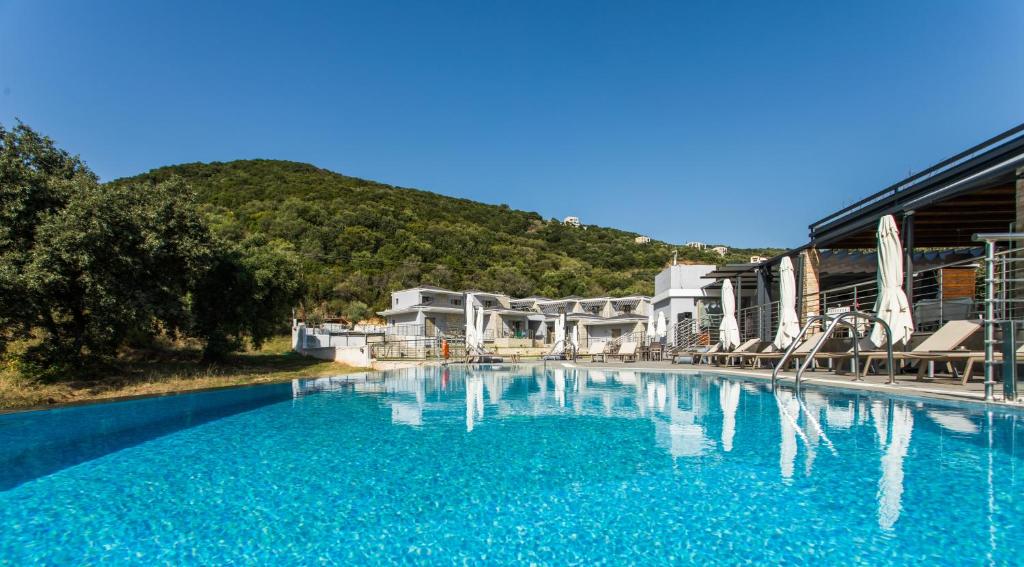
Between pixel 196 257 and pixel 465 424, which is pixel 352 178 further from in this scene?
pixel 465 424

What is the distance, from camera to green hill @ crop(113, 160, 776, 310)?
44.2 m

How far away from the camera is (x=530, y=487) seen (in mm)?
4113

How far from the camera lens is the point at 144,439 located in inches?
249

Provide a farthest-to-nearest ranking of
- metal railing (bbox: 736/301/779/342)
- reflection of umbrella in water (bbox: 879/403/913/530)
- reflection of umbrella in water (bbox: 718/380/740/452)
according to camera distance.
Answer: metal railing (bbox: 736/301/779/342)
reflection of umbrella in water (bbox: 718/380/740/452)
reflection of umbrella in water (bbox: 879/403/913/530)

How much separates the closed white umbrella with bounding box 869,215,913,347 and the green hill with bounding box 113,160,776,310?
36.7 metres

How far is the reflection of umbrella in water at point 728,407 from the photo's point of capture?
568cm

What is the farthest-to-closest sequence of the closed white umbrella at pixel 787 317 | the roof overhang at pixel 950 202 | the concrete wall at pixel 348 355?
the concrete wall at pixel 348 355 < the closed white umbrella at pixel 787 317 < the roof overhang at pixel 950 202

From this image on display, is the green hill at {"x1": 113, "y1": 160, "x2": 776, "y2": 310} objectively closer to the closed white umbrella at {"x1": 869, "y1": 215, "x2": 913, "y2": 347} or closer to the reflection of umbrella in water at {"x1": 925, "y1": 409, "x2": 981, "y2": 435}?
the closed white umbrella at {"x1": 869, "y1": 215, "x2": 913, "y2": 347}

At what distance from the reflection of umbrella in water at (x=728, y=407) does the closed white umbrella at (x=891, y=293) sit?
8.07 ft

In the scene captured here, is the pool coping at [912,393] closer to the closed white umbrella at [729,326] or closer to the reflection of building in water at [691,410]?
the reflection of building in water at [691,410]

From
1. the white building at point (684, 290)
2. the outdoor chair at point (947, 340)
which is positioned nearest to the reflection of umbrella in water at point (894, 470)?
the outdoor chair at point (947, 340)

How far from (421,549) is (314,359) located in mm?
19096

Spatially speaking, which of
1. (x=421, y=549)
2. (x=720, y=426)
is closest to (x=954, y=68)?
(x=720, y=426)

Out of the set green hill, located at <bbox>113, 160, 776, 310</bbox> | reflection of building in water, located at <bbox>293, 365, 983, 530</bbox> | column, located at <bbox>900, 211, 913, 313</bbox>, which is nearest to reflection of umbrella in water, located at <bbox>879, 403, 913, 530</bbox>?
reflection of building in water, located at <bbox>293, 365, 983, 530</bbox>
